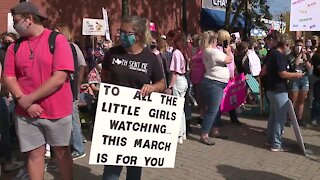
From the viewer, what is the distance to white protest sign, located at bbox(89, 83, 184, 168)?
357 cm

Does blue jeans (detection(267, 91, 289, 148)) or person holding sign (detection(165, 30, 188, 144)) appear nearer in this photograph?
blue jeans (detection(267, 91, 289, 148))

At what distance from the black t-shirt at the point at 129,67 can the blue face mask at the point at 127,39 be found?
0.27 feet

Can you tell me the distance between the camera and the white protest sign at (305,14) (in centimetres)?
669

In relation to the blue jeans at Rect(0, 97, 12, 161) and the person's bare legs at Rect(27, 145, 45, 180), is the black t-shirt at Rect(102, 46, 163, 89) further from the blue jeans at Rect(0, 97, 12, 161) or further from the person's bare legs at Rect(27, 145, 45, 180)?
the blue jeans at Rect(0, 97, 12, 161)

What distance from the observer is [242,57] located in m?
9.57

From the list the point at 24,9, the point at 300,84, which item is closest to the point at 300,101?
the point at 300,84

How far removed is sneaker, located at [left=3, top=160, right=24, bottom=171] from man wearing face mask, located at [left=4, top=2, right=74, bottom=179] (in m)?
1.64

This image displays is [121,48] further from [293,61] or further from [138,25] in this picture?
[293,61]

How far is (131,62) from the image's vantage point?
144 inches

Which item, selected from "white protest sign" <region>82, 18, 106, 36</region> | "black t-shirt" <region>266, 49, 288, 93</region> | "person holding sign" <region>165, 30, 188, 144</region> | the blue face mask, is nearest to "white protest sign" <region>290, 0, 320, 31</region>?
"black t-shirt" <region>266, 49, 288, 93</region>

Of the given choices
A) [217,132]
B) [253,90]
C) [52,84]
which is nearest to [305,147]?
[217,132]

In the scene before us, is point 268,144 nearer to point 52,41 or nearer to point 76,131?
point 76,131

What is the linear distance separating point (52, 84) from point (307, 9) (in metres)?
4.64

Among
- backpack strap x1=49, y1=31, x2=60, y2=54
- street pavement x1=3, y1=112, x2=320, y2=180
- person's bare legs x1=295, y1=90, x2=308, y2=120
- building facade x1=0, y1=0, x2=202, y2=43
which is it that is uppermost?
building facade x1=0, y1=0, x2=202, y2=43
